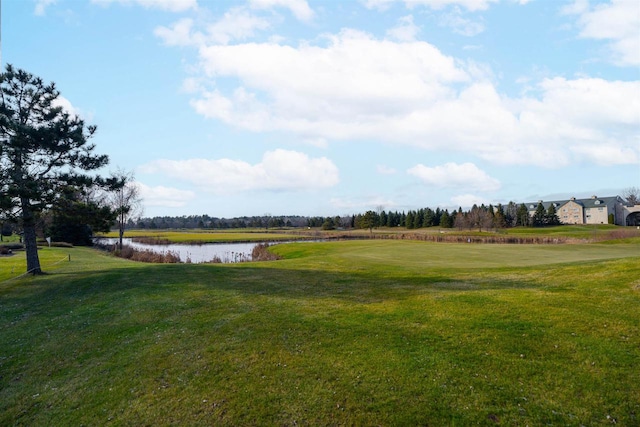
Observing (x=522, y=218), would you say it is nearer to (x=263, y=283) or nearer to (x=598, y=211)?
(x=598, y=211)

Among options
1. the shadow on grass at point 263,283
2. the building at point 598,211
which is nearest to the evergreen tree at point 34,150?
the shadow on grass at point 263,283

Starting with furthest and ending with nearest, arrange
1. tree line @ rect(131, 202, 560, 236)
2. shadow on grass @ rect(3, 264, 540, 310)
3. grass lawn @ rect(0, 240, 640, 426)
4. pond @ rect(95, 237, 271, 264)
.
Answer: tree line @ rect(131, 202, 560, 236)
pond @ rect(95, 237, 271, 264)
shadow on grass @ rect(3, 264, 540, 310)
grass lawn @ rect(0, 240, 640, 426)

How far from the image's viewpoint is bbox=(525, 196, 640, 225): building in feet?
290

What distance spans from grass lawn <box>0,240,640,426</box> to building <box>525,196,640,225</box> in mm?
99639

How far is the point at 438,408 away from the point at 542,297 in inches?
240

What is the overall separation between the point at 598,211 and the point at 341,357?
110m

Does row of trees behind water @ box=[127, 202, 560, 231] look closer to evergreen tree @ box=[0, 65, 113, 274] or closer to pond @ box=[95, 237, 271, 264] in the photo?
pond @ box=[95, 237, 271, 264]

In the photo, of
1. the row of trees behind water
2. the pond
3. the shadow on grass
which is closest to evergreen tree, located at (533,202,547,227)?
the row of trees behind water

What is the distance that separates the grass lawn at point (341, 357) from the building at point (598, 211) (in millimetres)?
99639

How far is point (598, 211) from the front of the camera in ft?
300

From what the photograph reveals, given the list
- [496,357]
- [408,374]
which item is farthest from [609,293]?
[408,374]

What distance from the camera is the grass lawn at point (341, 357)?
203 inches

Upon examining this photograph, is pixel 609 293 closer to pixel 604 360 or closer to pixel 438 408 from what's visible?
pixel 604 360

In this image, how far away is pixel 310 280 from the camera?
48.8ft
